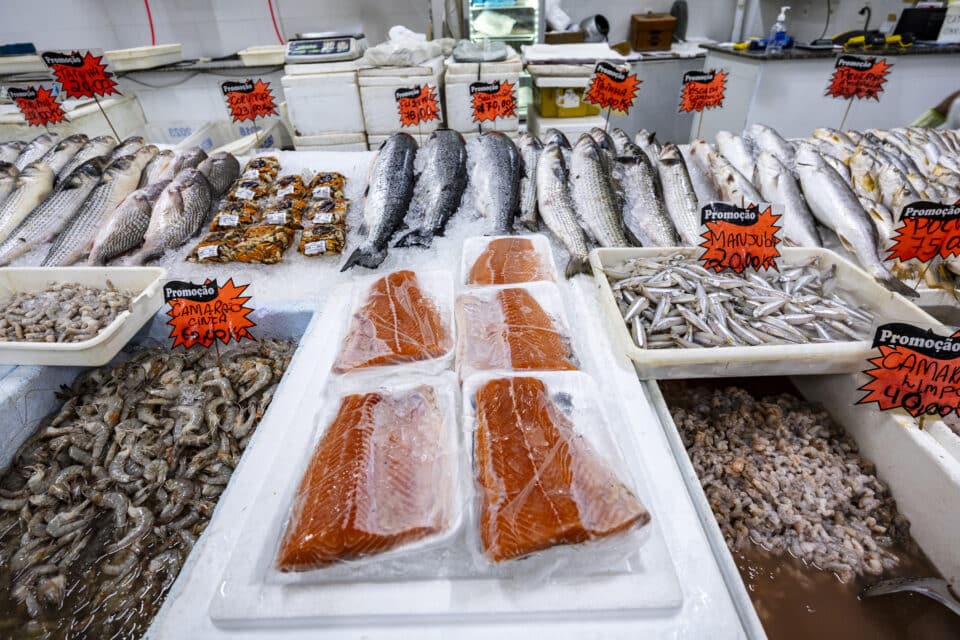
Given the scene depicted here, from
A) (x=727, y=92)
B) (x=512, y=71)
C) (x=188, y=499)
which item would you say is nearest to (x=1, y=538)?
(x=188, y=499)

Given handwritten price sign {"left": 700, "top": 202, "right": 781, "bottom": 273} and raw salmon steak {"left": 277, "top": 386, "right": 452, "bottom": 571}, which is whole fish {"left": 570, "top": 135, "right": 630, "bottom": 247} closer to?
handwritten price sign {"left": 700, "top": 202, "right": 781, "bottom": 273}

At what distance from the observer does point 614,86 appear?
139 inches

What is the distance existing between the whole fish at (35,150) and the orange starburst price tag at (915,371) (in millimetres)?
5511

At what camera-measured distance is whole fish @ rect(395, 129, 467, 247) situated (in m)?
2.85

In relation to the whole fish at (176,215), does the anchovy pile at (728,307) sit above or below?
below

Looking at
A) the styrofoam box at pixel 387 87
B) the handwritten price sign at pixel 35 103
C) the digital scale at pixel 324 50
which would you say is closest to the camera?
the handwritten price sign at pixel 35 103

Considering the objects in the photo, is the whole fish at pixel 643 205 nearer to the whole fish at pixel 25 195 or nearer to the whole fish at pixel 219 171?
the whole fish at pixel 219 171

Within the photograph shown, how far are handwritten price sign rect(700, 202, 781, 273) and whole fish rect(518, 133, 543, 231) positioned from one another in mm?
1060

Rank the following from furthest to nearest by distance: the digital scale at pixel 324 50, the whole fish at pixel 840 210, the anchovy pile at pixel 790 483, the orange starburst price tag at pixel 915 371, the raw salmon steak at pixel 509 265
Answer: the digital scale at pixel 324 50 < the whole fish at pixel 840 210 < the raw salmon steak at pixel 509 265 < the anchovy pile at pixel 790 483 < the orange starburst price tag at pixel 915 371

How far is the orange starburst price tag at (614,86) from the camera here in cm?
347

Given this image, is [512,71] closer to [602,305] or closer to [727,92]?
[602,305]

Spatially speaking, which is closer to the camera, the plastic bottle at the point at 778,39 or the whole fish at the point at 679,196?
the whole fish at the point at 679,196

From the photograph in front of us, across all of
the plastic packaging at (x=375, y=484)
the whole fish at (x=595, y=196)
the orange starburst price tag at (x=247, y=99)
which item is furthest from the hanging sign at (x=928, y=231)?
the orange starburst price tag at (x=247, y=99)

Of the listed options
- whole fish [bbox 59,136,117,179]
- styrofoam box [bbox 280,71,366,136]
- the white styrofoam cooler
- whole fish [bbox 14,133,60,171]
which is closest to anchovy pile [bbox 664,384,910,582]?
the white styrofoam cooler
